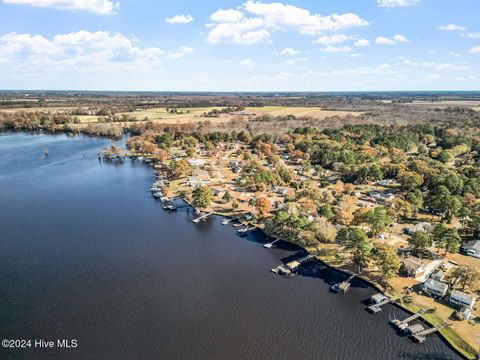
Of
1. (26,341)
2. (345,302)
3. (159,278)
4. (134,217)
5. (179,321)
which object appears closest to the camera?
(26,341)

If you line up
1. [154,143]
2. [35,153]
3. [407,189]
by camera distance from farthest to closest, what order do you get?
[154,143], [35,153], [407,189]

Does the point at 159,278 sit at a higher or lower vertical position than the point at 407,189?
lower

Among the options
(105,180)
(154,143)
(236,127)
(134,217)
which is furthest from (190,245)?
(236,127)

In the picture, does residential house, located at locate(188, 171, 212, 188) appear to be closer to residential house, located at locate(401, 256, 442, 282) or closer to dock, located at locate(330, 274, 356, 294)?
dock, located at locate(330, 274, 356, 294)

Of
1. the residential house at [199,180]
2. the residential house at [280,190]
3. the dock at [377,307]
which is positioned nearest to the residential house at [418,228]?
the dock at [377,307]

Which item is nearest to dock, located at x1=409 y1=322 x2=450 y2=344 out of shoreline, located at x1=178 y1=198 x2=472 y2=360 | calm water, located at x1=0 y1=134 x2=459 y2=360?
shoreline, located at x1=178 y1=198 x2=472 y2=360

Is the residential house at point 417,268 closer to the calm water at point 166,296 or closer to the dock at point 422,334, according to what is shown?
the calm water at point 166,296

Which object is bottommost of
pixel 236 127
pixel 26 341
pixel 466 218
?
pixel 26 341

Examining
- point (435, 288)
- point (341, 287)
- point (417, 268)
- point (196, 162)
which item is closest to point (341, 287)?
point (341, 287)

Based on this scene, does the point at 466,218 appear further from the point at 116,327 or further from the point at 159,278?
the point at 116,327
